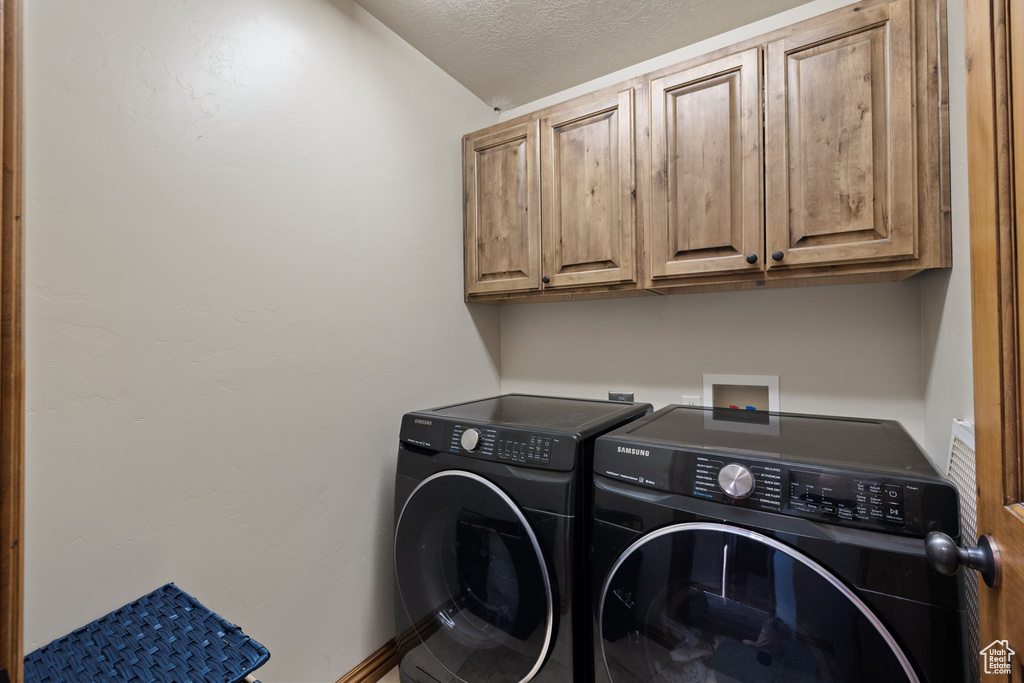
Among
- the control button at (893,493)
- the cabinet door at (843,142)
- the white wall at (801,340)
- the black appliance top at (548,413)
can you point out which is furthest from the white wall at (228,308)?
the control button at (893,493)

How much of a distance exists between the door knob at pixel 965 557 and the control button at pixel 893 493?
0.76 ft

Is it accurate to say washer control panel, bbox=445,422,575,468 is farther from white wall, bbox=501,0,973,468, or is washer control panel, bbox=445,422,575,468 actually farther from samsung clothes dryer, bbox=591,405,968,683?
white wall, bbox=501,0,973,468

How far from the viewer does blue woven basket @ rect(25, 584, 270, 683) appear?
77 cm

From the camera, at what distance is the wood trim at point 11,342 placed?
0.56m

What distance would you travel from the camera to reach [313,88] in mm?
1383

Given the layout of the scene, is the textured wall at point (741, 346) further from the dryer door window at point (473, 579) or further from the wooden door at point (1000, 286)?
the wooden door at point (1000, 286)

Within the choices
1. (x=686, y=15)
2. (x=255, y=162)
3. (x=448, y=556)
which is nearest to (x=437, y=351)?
(x=448, y=556)

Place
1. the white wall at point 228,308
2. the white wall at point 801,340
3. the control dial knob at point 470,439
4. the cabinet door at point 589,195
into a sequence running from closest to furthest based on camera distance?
1. the white wall at point 228,308
2. the white wall at point 801,340
3. the control dial knob at point 470,439
4. the cabinet door at point 589,195

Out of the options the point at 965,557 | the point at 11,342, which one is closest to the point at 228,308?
the point at 11,342

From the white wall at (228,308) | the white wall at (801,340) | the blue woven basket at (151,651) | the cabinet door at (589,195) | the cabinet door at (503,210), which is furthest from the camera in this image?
the cabinet door at (503,210)

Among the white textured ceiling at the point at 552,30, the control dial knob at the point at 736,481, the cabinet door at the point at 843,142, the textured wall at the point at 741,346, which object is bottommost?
the control dial knob at the point at 736,481

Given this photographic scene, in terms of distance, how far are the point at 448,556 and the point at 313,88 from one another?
1559 millimetres

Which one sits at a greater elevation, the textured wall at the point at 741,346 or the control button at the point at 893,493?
the textured wall at the point at 741,346

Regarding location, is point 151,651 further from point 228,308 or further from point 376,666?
point 376,666
